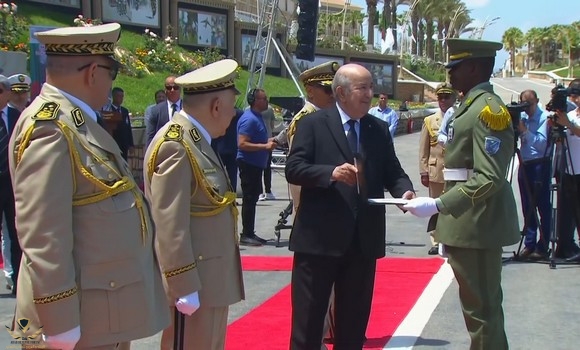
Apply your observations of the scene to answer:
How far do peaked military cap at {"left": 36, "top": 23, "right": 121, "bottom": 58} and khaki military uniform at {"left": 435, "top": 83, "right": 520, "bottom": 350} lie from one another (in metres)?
2.13

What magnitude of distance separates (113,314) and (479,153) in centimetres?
223

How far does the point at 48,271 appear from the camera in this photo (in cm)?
283

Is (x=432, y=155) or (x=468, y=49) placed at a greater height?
(x=468, y=49)

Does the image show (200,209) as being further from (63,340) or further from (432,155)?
(432,155)

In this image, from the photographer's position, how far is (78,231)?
9.82 ft

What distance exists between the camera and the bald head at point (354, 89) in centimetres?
434

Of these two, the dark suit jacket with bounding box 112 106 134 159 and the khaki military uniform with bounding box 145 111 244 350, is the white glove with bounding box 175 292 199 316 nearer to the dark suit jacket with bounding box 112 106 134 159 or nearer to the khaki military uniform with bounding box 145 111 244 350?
the khaki military uniform with bounding box 145 111 244 350

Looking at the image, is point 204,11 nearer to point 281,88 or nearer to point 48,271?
point 281,88

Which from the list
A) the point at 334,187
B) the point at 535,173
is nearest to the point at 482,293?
the point at 334,187

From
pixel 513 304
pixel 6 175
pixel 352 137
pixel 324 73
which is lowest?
pixel 513 304

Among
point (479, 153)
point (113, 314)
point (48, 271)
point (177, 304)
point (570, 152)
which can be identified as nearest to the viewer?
point (48, 271)

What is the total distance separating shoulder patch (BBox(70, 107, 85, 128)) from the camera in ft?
9.95

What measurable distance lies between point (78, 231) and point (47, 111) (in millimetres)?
488

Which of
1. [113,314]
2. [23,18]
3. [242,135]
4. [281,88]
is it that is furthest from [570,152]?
[281,88]
